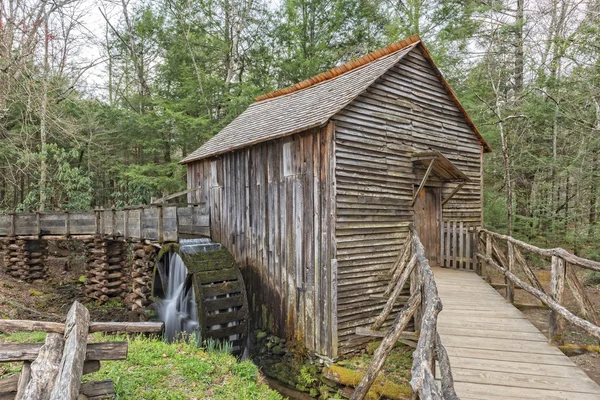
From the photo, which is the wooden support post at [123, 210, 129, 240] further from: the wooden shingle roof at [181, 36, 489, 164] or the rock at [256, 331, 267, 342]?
the rock at [256, 331, 267, 342]

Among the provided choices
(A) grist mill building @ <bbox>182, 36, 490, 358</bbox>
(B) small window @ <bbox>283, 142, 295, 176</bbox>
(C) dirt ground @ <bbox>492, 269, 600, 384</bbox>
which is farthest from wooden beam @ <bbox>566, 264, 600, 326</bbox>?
(B) small window @ <bbox>283, 142, 295, 176</bbox>

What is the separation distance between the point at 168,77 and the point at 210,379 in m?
16.4

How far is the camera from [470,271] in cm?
873

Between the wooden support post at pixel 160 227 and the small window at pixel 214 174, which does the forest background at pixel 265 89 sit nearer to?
the small window at pixel 214 174

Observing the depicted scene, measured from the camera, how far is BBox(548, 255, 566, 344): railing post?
14.0ft

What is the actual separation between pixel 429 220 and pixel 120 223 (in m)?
8.99

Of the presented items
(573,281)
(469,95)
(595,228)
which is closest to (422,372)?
(573,281)

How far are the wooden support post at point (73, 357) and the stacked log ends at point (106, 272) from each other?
905 centimetres

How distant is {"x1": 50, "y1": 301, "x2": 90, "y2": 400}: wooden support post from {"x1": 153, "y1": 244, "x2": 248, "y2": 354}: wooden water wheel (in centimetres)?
430

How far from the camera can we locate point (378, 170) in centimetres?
801

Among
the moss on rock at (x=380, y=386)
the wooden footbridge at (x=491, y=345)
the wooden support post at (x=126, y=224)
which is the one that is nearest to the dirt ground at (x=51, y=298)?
the wooden support post at (x=126, y=224)

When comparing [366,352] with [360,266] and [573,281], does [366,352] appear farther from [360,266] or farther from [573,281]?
[573,281]

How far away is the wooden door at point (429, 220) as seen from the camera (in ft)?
30.6

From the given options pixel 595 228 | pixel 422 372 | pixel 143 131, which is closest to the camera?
pixel 422 372
